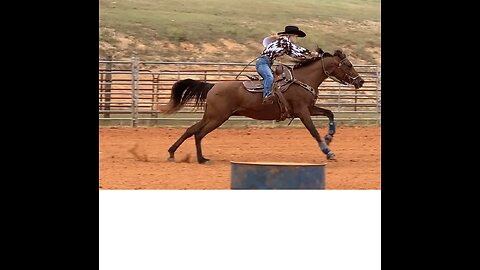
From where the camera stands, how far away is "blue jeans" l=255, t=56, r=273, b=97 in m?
12.9

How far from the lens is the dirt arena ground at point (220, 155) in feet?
38.2

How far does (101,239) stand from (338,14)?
1861 inches

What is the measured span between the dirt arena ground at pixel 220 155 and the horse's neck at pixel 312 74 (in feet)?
3.86

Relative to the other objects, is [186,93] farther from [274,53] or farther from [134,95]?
[134,95]

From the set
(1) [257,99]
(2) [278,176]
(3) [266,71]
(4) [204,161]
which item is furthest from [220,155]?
(2) [278,176]

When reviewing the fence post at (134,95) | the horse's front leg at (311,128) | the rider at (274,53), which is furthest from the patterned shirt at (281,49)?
the fence post at (134,95)

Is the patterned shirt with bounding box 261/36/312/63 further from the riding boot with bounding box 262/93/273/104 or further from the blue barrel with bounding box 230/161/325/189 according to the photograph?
the blue barrel with bounding box 230/161/325/189

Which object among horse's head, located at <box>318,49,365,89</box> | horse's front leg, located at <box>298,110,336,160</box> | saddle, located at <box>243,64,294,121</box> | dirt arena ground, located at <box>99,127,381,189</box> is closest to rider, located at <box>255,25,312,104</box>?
saddle, located at <box>243,64,294,121</box>

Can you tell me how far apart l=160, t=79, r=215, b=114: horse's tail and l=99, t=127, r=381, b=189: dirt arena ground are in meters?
0.77

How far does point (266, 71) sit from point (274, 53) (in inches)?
13.0

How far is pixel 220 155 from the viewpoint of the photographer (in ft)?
49.1
